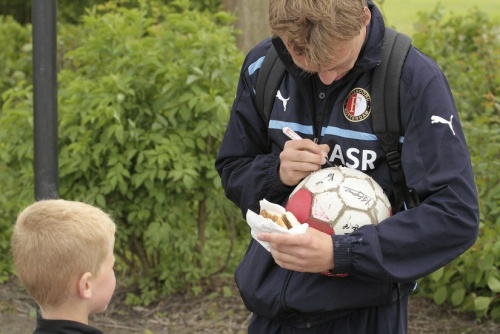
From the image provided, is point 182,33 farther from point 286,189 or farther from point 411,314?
point 286,189

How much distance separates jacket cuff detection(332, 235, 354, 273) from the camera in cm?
295

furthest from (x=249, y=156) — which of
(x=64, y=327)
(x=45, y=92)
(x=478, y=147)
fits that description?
(x=478, y=147)

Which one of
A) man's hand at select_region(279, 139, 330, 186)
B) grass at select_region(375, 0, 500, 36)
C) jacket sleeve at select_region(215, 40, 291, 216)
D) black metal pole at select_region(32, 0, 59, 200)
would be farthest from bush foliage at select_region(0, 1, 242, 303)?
grass at select_region(375, 0, 500, 36)

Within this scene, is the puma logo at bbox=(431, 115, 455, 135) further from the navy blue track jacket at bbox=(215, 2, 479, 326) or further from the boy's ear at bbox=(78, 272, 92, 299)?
the boy's ear at bbox=(78, 272, 92, 299)

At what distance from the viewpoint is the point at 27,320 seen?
6.23 m

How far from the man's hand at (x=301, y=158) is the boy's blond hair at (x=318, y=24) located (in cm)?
27

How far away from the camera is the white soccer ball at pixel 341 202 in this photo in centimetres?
303

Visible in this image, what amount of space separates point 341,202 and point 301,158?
0.62 feet

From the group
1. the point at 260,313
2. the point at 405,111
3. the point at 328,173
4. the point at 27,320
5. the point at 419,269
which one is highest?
the point at 405,111

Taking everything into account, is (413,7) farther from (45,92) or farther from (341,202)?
(341,202)

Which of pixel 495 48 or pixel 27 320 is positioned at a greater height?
pixel 495 48

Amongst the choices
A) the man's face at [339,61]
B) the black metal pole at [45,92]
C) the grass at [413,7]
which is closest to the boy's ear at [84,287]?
the man's face at [339,61]

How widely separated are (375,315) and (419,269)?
33cm

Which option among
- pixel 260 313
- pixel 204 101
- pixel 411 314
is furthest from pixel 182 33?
pixel 260 313
